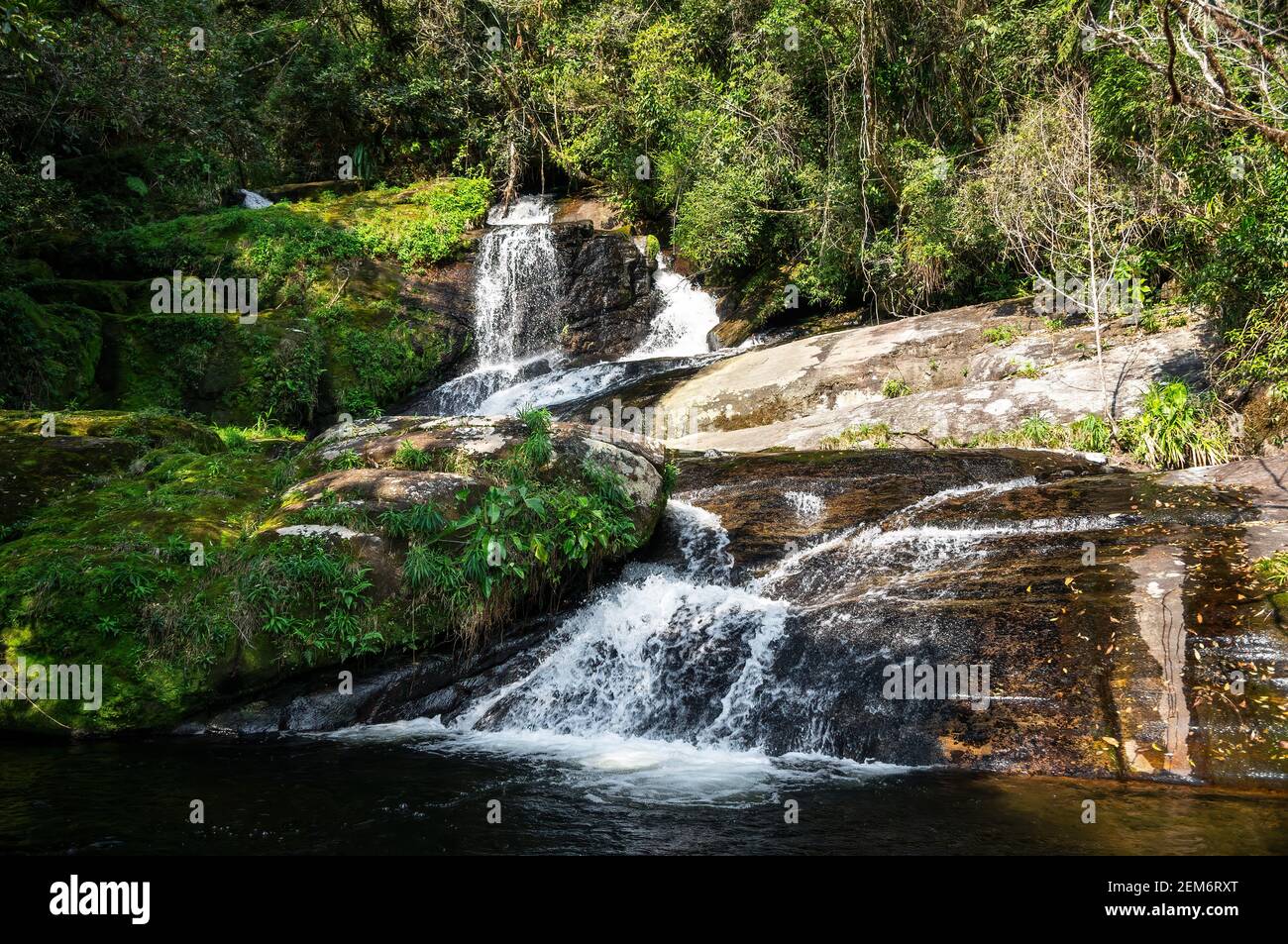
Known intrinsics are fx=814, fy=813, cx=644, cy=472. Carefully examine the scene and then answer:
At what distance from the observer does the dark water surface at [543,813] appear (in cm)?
450

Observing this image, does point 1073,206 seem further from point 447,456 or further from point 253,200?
point 253,200

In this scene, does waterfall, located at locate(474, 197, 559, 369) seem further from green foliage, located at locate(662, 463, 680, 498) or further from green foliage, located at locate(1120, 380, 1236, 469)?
green foliage, located at locate(1120, 380, 1236, 469)

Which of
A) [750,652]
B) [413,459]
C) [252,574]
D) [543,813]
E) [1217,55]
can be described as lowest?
[543,813]

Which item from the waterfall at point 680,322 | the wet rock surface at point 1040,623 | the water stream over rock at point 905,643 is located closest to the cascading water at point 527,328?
the waterfall at point 680,322

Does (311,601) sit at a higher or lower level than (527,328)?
lower

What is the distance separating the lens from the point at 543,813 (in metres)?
5.10

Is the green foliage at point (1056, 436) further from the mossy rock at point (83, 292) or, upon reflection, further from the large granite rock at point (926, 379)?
the mossy rock at point (83, 292)

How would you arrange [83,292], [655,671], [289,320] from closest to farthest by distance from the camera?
[655,671]
[83,292]
[289,320]

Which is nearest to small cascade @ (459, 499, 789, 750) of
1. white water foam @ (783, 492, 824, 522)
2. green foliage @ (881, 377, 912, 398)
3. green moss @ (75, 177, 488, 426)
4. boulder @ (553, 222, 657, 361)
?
white water foam @ (783, 492, 824, 522)

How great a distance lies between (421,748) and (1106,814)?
4.74 m

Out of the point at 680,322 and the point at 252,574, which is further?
the point at 680,322

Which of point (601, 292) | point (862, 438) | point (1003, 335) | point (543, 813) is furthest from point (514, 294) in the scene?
point (543, 813)

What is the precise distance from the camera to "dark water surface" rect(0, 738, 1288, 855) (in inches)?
177

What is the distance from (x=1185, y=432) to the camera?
10086 mm
